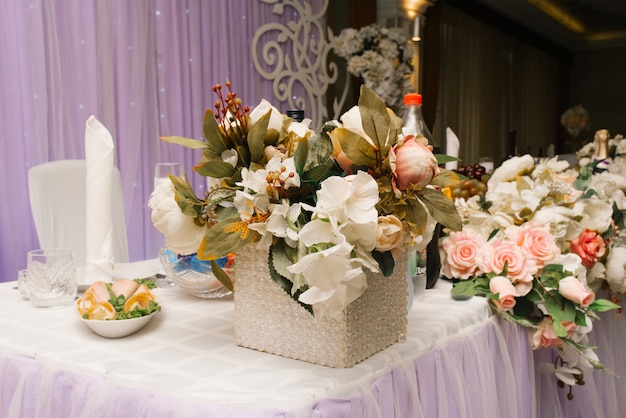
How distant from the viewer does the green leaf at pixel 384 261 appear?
2.58ft

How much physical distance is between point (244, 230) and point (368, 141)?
0.21 meters

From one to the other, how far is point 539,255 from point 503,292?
4.6 inches

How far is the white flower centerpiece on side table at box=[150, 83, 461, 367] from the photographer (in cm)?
72

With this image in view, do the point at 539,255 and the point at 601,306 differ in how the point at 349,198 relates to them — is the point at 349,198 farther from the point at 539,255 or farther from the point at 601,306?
the point at 601,306

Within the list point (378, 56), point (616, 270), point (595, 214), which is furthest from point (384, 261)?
point (378, 56)

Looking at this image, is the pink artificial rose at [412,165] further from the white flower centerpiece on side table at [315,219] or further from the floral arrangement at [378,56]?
the floral arrangement at [378,56]

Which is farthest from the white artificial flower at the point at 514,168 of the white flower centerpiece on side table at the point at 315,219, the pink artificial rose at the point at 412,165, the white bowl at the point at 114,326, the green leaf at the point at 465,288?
the white bowl at the point at 114,326

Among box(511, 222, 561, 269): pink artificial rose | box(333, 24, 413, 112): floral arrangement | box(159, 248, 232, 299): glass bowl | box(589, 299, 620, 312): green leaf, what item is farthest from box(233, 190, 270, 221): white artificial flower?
box(333, 24, 413, 112): floral arrangement

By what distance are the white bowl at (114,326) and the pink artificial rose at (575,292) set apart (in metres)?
0.79

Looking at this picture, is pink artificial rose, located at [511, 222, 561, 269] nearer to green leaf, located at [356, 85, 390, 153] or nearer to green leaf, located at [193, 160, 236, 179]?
green leaf, located at [356, 85, 390, 153]

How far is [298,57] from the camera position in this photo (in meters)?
4.10

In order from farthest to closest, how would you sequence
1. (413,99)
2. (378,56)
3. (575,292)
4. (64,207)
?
(378,56)
(64,207)
(413,99)
(575,292)

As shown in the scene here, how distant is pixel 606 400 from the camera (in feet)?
5.74

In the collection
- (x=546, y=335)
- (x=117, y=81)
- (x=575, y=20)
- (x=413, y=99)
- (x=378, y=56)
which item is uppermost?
(x=575, y=20)
